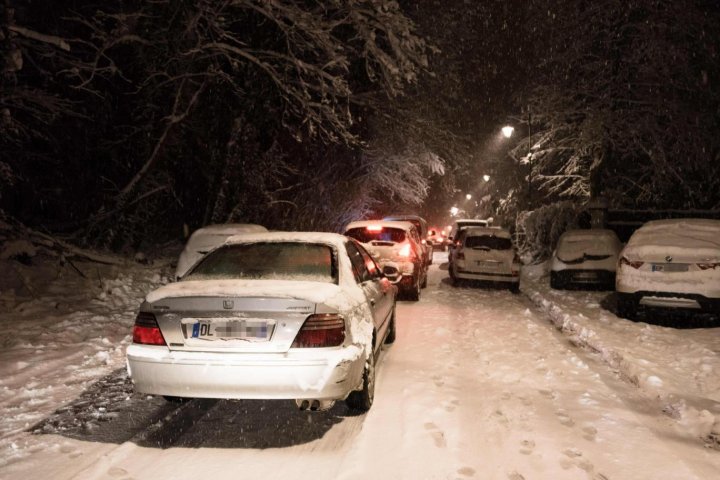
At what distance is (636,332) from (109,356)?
A: 742 cm

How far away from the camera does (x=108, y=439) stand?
4.03m

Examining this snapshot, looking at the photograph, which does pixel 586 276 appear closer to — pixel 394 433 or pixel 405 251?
pixel 405 251

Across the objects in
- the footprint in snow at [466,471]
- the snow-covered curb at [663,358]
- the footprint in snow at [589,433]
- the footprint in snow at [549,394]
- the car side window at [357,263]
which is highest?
the car side window at [357,263]

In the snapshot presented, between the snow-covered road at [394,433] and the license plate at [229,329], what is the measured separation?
0.88 metres

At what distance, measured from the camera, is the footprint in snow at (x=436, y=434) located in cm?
395

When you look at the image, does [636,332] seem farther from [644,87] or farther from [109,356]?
[644,87]

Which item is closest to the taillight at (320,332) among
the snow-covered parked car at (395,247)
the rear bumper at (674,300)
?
the rear bumper at (674,300)

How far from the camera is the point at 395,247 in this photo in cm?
1109

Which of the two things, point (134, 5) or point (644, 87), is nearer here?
point (134, 5)

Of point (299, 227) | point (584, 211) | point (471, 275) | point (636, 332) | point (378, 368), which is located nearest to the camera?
point (378, 368)

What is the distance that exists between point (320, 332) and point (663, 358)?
4.86 m

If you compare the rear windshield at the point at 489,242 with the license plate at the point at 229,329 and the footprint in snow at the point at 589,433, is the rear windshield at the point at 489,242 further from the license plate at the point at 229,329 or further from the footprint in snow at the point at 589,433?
the license plate at the point at 229,329

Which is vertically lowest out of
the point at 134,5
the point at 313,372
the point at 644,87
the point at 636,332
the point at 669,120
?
the point at 636,332

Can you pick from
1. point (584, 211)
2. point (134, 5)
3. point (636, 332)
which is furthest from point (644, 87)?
point (134, 5)
